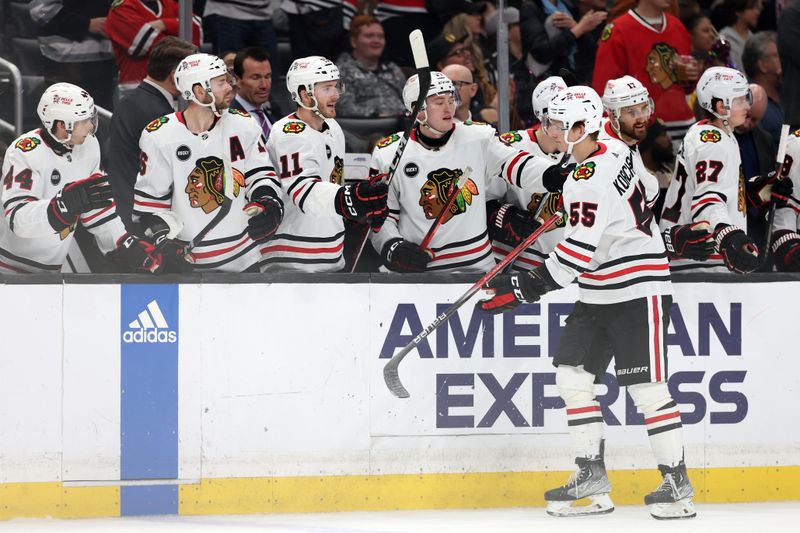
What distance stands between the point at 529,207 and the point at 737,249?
2.61ft

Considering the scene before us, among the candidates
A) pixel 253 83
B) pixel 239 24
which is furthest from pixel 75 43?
pixel 253 83

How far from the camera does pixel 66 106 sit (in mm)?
4703

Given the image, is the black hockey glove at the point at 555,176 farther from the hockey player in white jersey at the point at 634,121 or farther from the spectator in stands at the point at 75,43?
the spectator in stands at the point at 75,43

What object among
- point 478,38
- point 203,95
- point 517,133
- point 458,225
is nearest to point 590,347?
point 458,225

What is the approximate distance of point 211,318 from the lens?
443 cm

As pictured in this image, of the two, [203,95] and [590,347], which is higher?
[203,95]

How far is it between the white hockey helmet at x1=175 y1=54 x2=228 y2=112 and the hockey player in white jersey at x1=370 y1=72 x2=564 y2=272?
2.19ft

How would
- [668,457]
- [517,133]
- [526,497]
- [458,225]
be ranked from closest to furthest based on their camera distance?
1. [668,457]
2. [526,497]
3. [458,225]
4. [517,133]

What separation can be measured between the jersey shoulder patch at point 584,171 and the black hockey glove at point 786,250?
1.34 m

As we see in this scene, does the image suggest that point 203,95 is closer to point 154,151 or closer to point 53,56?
point 154,151

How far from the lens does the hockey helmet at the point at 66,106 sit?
185 inches

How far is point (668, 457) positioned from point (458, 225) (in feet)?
3.79

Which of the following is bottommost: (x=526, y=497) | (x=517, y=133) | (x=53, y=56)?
(x=526, y=497)

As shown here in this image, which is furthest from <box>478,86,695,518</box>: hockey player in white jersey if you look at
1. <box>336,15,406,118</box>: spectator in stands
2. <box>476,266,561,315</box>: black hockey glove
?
<box>336,15,406,118</box>: spectator in stands
